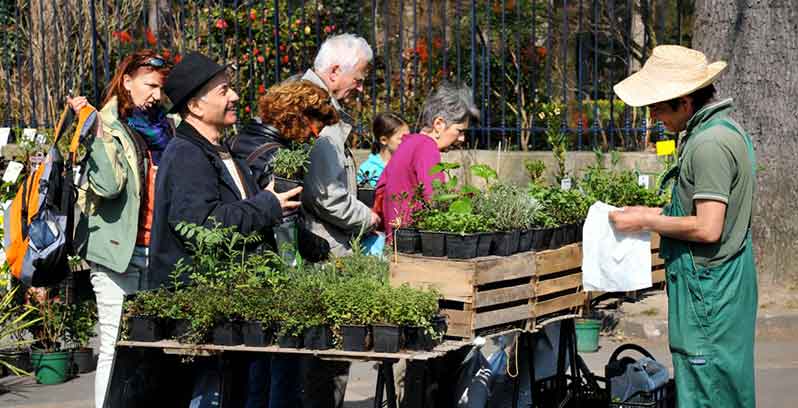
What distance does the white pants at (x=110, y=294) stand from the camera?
4.92 meters

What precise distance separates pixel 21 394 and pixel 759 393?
4412mm

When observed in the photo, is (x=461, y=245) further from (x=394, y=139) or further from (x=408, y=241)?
(x=394, y=139)

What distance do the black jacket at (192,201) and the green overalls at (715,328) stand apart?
5.30ft

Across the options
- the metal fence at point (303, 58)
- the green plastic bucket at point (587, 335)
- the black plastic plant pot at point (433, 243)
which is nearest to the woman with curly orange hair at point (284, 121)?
the black plastic plant pot at point (433, 243)

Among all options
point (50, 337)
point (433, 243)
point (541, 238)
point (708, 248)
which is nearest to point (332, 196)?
point (433, 243)

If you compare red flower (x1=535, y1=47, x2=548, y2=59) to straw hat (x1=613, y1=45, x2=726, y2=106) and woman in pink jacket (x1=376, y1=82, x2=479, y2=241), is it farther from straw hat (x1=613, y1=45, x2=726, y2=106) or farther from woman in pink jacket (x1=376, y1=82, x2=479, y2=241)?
straw hat (x1=613, y1=45, x2=726, y2=106)

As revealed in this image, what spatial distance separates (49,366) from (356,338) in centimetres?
339

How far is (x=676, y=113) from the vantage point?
14.3ft

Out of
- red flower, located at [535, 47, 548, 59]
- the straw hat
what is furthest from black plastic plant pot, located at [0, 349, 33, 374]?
red flower, located at [535, 47, 548, 59]

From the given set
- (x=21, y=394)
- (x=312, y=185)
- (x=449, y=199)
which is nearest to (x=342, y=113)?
(x=312, y=185)

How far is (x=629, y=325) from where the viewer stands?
8.35 metres

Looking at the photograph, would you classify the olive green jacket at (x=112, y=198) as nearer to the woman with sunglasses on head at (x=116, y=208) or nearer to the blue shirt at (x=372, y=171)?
the woman with sunglasses on head at (x=116, y=208)

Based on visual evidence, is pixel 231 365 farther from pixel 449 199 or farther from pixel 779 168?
pixel 779 168

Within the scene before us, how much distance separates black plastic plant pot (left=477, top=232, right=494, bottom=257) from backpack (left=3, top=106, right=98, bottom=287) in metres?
1.76
